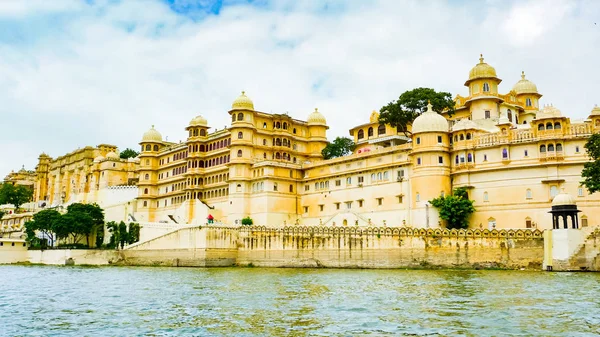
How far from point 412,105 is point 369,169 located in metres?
8.42

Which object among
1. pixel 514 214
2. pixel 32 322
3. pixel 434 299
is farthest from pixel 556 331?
pixel 514 214

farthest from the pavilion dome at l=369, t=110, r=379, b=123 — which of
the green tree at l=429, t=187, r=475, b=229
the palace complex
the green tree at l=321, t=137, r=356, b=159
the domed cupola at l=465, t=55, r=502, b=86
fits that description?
the green tree at l=429, t=187, r=475, b=229

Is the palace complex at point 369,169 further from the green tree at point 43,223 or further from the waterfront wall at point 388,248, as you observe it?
the green tree at point 43,223

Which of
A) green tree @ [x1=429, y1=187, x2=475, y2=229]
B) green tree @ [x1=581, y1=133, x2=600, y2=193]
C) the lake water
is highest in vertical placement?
green tree @ [x1=581, y1=133, x2=600, y2=193]

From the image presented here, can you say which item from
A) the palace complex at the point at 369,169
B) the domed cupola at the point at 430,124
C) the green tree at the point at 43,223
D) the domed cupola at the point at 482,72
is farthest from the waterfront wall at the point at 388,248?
the green tree at the point at 43,223

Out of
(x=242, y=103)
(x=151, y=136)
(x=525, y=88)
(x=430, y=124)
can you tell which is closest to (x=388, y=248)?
(x=430, y=124)

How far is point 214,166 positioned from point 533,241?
37.9 metres

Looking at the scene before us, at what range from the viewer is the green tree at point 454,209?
151ft

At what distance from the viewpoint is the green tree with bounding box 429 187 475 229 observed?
46062 mm

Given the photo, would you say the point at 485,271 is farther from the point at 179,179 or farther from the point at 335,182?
the point at 179,179

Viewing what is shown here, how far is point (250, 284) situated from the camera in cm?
3198

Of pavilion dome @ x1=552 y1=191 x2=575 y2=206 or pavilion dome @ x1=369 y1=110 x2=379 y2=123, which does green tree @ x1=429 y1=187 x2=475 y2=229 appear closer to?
pavilion dome @ x1=552 y1=191 x2=575 y2=206

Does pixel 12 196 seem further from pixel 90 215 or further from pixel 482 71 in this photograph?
pixel 482 71

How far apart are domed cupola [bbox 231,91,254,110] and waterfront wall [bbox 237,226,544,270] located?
15.7 meters
